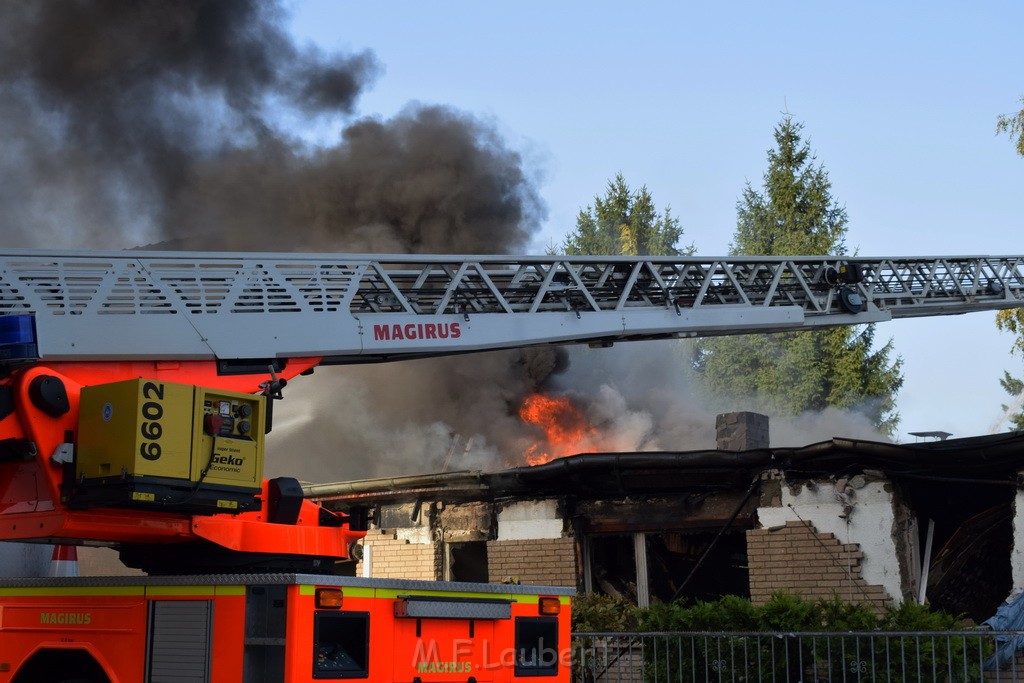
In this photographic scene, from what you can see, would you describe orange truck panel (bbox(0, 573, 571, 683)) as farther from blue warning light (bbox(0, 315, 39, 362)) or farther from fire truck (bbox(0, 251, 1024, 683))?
blue warning light (bbox(0, 315, 39, 362))

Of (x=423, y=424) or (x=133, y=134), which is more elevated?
(x=133, y=134)

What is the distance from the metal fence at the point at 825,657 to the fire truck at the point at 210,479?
314 cm

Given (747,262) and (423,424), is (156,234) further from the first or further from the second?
(747,262)

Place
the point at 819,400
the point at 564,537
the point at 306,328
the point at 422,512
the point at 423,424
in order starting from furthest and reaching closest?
the point at 819,400 → the point at 423,424 → the point at 422,512 → the point at 564,537 → the point at 306,328

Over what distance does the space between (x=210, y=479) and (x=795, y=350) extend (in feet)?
105

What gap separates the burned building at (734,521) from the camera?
1225 centimetres

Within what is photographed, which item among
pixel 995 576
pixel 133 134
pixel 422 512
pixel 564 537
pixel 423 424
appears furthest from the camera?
pixel 423 424

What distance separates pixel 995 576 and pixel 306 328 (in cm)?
915

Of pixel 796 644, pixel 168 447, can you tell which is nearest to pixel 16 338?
pixel 168 447

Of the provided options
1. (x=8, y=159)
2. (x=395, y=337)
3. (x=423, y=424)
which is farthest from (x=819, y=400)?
(x=395, y=337)

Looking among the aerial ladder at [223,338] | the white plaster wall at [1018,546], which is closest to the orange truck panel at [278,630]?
the aerial ladder at [223,338]

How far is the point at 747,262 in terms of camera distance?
36.8 feet

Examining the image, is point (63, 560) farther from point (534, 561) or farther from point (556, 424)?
point (556, 424)

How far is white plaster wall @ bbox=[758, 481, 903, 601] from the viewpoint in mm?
12242
